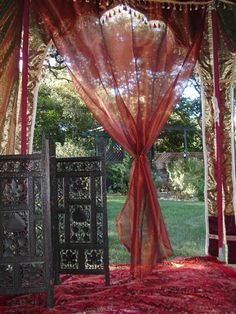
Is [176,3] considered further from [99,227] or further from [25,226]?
[25,226]

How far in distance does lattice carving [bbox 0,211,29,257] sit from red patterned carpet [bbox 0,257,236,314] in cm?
29

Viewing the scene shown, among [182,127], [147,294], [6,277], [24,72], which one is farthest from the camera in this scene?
[182,127]

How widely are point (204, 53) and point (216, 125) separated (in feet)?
1.91

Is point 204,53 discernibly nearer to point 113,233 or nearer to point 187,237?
point 187,237

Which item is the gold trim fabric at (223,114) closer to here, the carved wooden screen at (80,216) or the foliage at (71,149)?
the carved wooden screen at (80,216)

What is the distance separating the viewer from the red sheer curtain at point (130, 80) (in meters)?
2.75

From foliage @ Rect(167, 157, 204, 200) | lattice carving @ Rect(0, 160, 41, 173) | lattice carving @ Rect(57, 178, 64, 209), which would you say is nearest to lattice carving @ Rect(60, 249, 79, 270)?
lattice carving @ Rect(57, 178, 64, 209)

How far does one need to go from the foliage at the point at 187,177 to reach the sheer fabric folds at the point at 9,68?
12.9 feet

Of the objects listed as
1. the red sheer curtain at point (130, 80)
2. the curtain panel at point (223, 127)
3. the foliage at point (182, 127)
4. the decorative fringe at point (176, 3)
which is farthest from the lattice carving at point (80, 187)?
the foliage at point (182, 127)

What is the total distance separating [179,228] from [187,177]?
186 centimetres

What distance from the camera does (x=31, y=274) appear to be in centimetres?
212

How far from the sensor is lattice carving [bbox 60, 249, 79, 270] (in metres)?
2.56

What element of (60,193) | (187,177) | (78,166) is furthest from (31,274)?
(187,177)

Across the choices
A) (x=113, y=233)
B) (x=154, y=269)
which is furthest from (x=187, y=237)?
(x=154, y=269)
